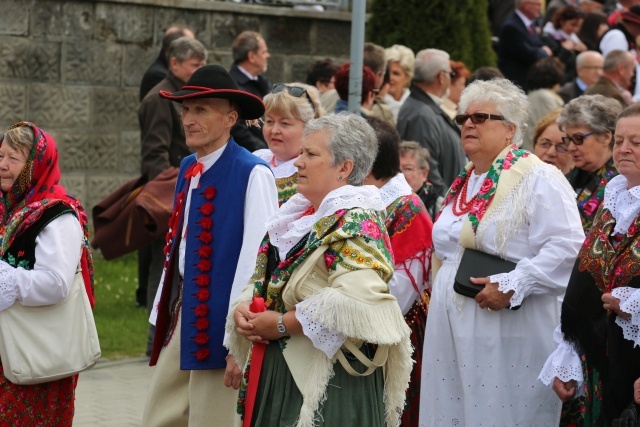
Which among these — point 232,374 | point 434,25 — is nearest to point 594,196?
point 232,374

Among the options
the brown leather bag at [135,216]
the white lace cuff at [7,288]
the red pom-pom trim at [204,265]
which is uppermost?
the red pom-pom trim at [204,265]

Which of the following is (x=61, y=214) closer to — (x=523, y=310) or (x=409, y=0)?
(x=523, y=310)

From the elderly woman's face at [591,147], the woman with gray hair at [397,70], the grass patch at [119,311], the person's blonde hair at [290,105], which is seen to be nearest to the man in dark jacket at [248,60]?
the woman with gray hair at [397,70]

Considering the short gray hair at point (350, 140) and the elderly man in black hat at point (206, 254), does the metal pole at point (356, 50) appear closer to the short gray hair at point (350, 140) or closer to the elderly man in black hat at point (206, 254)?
the elderly man in black hat at point (206, 254)

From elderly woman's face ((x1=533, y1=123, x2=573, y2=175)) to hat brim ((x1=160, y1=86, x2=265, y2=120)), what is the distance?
2296 millimetres

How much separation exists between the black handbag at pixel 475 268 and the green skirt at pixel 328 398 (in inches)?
40.5

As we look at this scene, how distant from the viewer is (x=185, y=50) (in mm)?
9484

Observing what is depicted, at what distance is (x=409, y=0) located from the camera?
12953 mm

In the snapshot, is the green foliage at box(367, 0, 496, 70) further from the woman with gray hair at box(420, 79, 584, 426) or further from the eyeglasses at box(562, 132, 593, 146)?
the woman with gray hair at box(420, 79, 584, 426)

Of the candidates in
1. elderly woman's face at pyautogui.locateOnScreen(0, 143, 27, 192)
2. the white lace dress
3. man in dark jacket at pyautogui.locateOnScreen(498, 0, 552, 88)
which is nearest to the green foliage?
man in dark jacket at pyautogui.locateOnScreen(498, 0, 552, 88)

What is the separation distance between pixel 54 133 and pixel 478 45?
468 centimetres

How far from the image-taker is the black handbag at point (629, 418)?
478cm

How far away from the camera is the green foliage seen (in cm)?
1288

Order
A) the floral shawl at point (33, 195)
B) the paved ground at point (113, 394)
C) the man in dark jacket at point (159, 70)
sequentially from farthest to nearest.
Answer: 1. the man in dark jacket at point (159, 70)
2. the paved ground at point (113, 394)
3. the floral shawl at point (33, 195)
